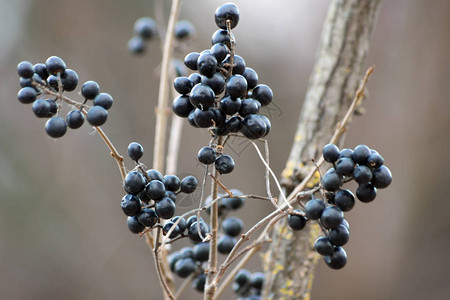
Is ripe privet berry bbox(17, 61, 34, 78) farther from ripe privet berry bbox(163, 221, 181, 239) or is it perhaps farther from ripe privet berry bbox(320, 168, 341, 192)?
ripe privet berry bbox(320, 168, 341, 192)

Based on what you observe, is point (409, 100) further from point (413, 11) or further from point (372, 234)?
point (372, 234)

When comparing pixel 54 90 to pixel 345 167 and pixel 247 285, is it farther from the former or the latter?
pixel 247 285

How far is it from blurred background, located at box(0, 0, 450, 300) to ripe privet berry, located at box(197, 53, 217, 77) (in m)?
2.43

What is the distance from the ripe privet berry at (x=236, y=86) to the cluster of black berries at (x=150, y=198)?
131 mm

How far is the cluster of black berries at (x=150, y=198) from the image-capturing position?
1.79 ft

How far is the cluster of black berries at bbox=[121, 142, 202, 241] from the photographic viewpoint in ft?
1.79

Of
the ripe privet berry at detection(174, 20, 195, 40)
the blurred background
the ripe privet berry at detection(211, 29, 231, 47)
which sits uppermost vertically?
the ripe privet berry at detection(174, 20, 195, 40)

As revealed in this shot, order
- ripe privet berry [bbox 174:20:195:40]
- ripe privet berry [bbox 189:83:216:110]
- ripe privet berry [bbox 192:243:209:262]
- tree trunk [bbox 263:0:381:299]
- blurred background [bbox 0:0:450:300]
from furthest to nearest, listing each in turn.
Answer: blurred background [bbox 0:0:450:300]
ripe privet berry [bbox 174:20:195:40]
tree trunk [bbox 263:0:381:299]
ripe privet berry [bbox 192:243:209:262]
ripe privet berry [bbox 189:83:216:110]

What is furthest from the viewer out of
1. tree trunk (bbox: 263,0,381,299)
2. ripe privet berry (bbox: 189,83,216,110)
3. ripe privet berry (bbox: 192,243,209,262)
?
tree trunk (bbox: 263,0,381,299)

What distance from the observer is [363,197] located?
55cm

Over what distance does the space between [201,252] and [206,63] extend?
368 mm

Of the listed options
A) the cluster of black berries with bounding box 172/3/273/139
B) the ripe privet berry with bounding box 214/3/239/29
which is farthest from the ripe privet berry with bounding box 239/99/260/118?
the ripe privet berry with bounding box 214/3/239/29

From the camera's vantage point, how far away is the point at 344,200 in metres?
0.53

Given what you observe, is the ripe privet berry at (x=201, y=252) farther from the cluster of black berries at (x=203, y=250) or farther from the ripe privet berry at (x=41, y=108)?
the ripe privet berry at (x=41, y=108)
